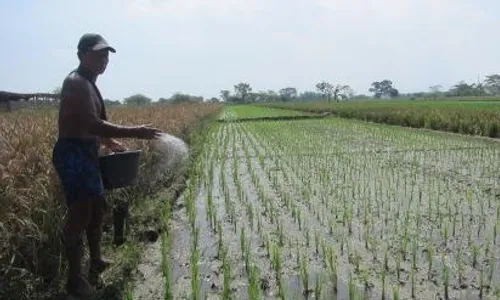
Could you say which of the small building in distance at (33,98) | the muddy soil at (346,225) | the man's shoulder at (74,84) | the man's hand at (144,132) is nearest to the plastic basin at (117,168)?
the man's hand at (144,132)

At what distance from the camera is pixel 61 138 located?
3066mm

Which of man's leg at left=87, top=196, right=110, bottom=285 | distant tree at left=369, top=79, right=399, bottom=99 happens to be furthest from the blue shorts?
distant tree at left=369, top=79, right=399, bottom=99

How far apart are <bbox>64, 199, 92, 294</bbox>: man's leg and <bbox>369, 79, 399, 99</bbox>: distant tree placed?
124332 mm

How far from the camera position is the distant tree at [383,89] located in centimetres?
12288

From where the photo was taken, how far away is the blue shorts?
9.97 ft

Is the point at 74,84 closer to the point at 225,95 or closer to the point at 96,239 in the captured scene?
the point at 96,239

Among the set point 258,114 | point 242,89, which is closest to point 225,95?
point 242,89

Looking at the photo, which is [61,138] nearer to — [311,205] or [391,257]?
[391,257]

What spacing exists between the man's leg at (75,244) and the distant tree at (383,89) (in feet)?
408

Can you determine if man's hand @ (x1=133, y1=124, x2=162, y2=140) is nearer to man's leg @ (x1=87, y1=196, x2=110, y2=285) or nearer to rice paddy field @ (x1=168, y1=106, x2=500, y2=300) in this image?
man's leg @ (x1=87, y1=196, x2=110, y2=285)

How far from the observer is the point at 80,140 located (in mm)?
3092

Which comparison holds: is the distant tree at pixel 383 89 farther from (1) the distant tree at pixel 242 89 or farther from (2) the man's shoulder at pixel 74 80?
(2) the man's shoulder at pixel 74 80

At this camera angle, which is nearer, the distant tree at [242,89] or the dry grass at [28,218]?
the dry grass at [28,218]

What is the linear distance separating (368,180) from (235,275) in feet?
13.0
